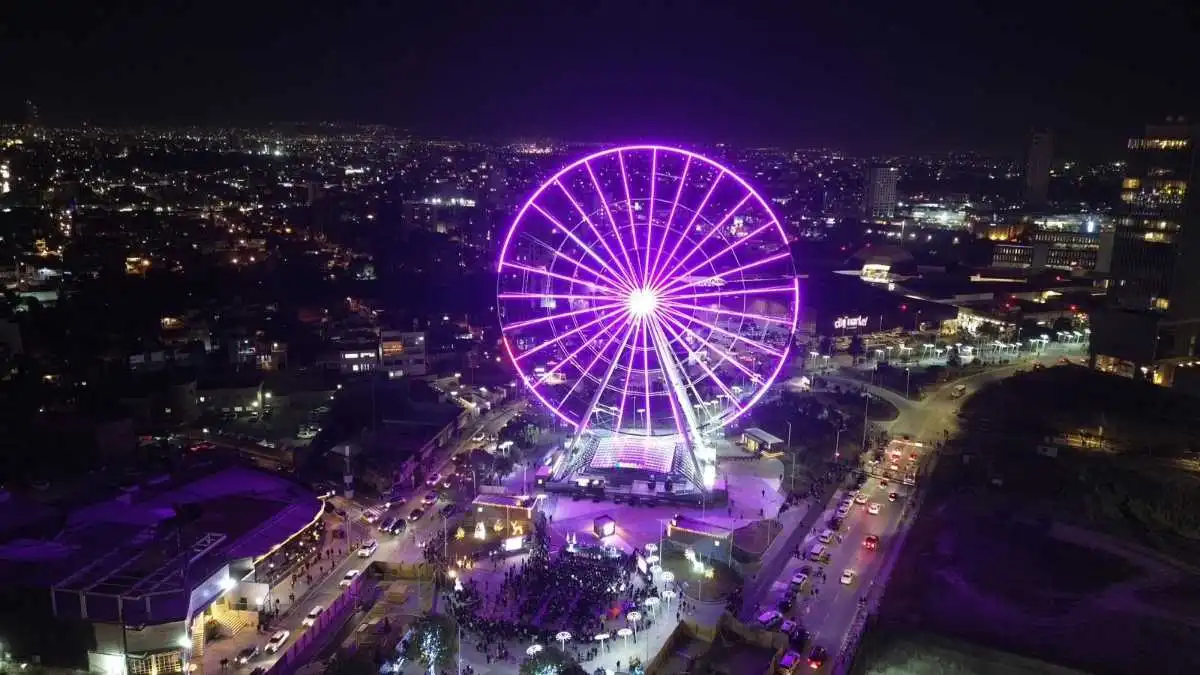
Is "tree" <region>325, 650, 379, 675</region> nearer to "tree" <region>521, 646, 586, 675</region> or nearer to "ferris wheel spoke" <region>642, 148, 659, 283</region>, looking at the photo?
"tree" <region>521, 646, 586, 675</region>

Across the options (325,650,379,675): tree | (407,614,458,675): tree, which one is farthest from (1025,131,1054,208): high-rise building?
(325,650,379,675): tree

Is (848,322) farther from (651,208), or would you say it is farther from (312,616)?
(312,616)

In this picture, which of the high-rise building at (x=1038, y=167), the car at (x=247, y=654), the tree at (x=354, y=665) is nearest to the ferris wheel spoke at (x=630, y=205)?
the tree at (x=354, y=665)

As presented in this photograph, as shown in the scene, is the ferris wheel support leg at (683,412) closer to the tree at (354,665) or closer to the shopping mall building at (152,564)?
the shopping mall building at (152,564)

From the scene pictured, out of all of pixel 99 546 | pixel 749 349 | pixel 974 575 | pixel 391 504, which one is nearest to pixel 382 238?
pixel 749 349

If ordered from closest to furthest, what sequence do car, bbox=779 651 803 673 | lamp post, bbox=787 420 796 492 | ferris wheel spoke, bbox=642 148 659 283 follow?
car, bbox=779 651 803 673, ferris wheel spoke, bbox=642 148 659 283, lamp post, bbox=787 420 796 492
